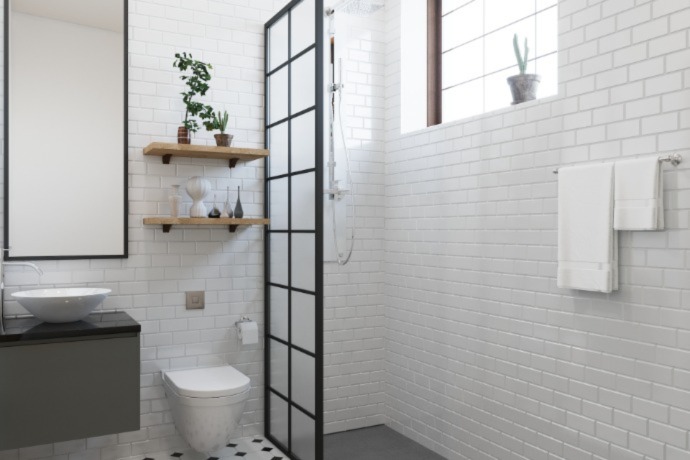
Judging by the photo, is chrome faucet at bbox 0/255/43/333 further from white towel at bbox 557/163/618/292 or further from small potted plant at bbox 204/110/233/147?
white towel at bbox 557/163/618/292

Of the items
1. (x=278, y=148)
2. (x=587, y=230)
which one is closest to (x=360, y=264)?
A: (x=278, y=148)

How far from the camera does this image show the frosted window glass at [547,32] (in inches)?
121

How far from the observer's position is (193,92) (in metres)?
3.46

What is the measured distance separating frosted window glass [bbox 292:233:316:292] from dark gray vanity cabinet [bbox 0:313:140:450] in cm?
90

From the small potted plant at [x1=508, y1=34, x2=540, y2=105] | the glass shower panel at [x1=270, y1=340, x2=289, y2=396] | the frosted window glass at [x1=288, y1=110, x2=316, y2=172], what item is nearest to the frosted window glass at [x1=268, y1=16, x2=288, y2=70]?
the frosted window glass at [x1=288, y1=110, x2=316, y2=172]

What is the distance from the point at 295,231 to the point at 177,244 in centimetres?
77

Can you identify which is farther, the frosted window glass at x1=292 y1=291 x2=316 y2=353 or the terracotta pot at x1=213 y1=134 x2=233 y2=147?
the terracotta pot at x1=213 y1=134 x2=233 y2=147

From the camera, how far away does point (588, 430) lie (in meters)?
2.59

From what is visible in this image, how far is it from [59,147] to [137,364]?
4.20 feet

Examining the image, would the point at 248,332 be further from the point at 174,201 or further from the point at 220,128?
the point at 220,128

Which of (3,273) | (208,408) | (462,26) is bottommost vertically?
(208,408)

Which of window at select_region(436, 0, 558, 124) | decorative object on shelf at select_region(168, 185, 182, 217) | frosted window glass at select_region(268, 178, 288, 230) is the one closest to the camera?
window at select_region(436, 0, 558, 124)

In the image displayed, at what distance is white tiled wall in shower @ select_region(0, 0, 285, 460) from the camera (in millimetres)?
3455

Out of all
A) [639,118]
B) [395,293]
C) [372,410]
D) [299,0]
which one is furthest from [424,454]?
[299,0]
